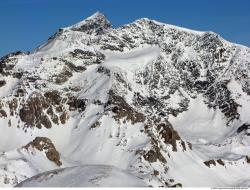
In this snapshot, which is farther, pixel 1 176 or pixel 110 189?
pixel 1 176

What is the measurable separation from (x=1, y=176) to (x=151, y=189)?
467 ft

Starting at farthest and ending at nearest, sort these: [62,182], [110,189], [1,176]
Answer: [1,176] < [62,182] < [110,189]

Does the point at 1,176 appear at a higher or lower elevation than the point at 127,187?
higher

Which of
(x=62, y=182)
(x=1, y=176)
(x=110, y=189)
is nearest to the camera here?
(x=110, y=189)

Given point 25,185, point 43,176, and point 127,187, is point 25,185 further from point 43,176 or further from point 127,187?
point 127,187

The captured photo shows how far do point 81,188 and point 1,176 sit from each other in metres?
141

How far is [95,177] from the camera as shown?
1644 inches

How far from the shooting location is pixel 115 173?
42.8 meters

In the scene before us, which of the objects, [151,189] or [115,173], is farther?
[115,173]

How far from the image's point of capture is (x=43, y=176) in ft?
143

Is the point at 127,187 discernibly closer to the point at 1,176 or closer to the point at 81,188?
the point at 81,188

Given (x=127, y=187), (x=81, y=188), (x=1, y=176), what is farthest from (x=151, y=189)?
(x=1, y=176)

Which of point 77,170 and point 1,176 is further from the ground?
point 1,176

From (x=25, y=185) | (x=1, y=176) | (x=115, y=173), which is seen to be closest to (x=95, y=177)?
(x=115, y=173)
